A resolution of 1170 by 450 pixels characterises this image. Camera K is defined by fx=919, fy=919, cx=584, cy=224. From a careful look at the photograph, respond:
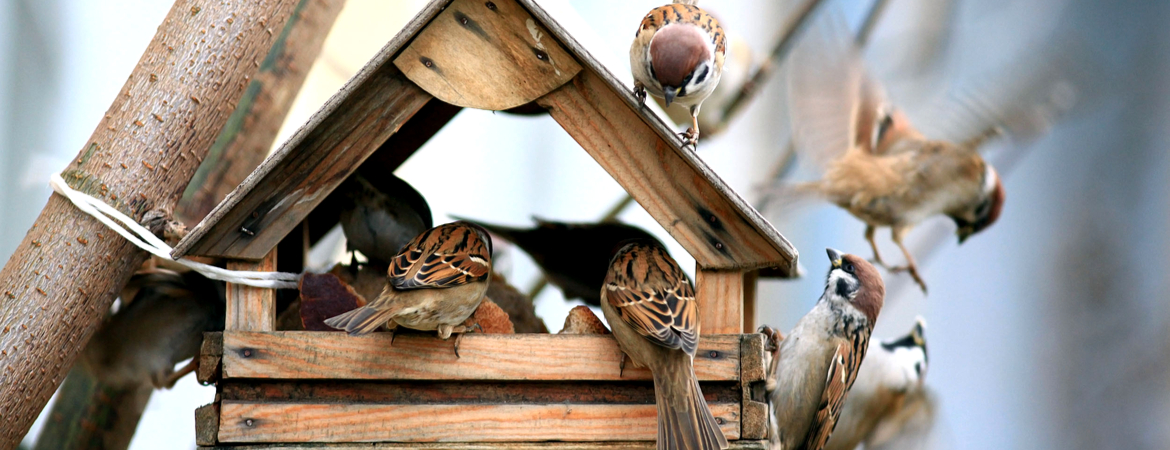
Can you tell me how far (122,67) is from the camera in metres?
3.29

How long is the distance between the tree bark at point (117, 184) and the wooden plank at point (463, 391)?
49cm

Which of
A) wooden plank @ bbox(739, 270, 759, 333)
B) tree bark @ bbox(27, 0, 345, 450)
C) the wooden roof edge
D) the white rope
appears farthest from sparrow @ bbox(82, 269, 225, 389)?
wooden plank @ bbox(739, 270, 759, 333)

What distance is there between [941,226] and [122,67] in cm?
311

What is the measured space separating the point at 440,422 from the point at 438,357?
124mm

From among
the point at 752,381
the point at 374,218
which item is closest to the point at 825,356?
the point at 752,381

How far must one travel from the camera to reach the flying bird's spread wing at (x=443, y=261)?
171 centimetres

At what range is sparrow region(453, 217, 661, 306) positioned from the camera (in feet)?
8.25

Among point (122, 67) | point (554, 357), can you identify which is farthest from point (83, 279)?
point (122, 67)

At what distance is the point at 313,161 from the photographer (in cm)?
181

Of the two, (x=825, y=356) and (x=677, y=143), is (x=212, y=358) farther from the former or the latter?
(x=825, y=356)

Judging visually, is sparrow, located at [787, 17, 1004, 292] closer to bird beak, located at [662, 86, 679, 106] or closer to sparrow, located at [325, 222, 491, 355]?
bird beak, located at [662, 86, 679, 106]

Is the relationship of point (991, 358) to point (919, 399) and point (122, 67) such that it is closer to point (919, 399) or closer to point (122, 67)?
point (919, 399)

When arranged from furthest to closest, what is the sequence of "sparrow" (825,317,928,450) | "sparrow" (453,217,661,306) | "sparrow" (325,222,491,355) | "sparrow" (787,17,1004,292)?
"sparrow" (787,17,1004,292) < "sparrow" (825,317,928,450) < "sparrow" (453,217,661,306) < "sparrow" (325,222,491,355)

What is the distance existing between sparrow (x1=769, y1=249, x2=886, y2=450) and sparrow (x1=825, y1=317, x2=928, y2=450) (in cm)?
49
